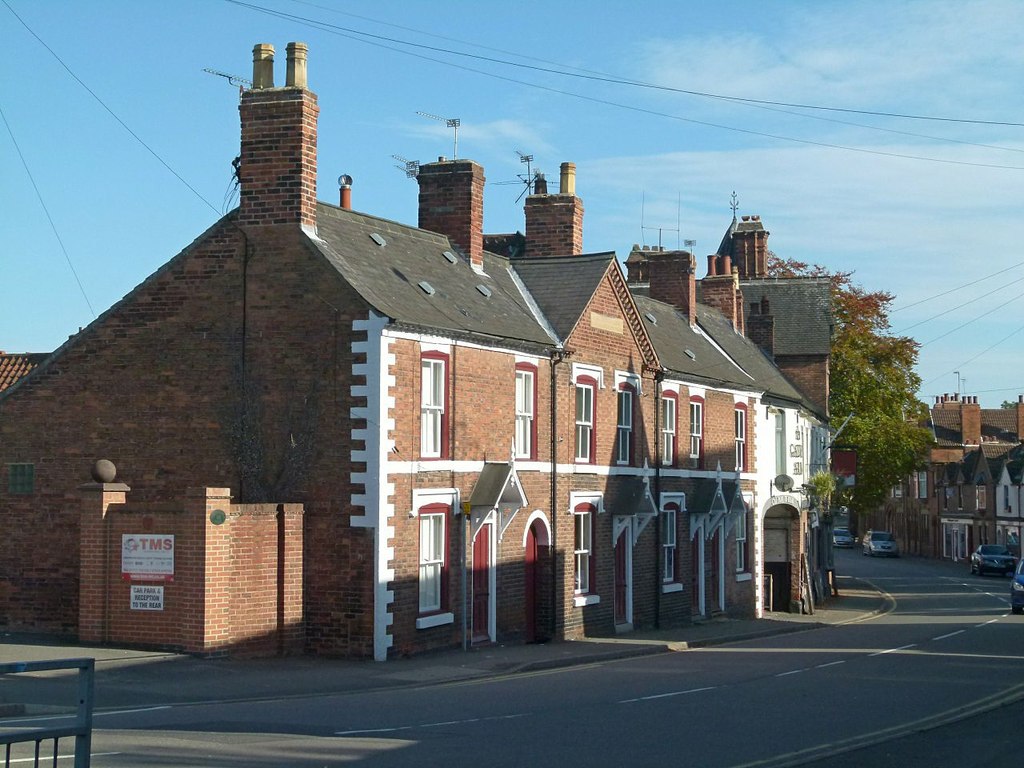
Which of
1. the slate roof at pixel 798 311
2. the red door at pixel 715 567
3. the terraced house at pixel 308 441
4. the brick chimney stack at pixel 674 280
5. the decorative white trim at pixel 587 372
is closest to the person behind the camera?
the terraced house at pixel 308 441

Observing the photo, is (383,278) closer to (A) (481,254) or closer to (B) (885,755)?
(A) (481,254)

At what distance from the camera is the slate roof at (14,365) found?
41.3 meters

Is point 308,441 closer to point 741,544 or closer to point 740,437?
point 740,437

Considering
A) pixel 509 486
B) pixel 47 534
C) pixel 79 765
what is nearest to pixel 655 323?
pixel 509 486

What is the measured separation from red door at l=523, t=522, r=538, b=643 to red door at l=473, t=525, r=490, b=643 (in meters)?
1.88

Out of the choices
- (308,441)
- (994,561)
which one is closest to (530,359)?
(308,441)

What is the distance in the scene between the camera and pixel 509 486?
1014 inches

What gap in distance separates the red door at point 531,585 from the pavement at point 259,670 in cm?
73

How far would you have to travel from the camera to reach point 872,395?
193ft

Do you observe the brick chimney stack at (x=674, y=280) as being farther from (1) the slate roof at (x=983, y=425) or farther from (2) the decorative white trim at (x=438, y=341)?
(1) the slate roof at (x=983, y=425)

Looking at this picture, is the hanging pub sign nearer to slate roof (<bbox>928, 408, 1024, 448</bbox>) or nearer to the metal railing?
the metal railing

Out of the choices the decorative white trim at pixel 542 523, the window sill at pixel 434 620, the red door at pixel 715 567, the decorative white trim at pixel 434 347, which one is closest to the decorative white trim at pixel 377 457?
the window sill at pixel 434 620

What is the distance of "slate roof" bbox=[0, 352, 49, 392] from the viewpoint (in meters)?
41.3

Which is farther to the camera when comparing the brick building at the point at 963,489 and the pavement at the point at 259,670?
the brick building at the point at 963,489
